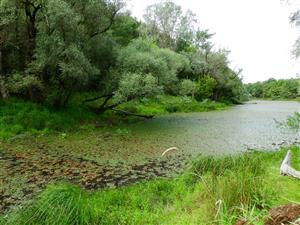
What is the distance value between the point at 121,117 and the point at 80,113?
379 centimetres

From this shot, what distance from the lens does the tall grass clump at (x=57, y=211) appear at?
4.04m

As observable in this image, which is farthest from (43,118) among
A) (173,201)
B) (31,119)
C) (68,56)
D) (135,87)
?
(173,201)

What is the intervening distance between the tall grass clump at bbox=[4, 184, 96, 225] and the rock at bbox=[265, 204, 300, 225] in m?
2.80

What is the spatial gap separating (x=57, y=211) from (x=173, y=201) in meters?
2.50

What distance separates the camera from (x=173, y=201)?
561cm

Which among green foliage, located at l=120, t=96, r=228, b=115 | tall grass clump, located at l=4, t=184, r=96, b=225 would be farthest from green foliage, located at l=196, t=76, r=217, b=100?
tall grass clump, located at l=4, t=184, r=96, b=225

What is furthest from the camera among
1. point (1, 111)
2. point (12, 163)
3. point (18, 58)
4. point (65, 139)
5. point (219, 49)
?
point (219, 49)

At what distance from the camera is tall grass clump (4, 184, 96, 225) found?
404 cm

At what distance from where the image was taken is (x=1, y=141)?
36.9ft

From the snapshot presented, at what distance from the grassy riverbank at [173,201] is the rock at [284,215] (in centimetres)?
16

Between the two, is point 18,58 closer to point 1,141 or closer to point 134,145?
point 1,141

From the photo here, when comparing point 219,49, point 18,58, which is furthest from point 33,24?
point 219,49

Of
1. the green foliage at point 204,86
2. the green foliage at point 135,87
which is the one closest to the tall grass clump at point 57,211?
the green foliage at point 135,87

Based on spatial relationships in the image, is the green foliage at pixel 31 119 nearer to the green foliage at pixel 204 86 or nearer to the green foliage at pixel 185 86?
the green foliage at pixel 185 86
